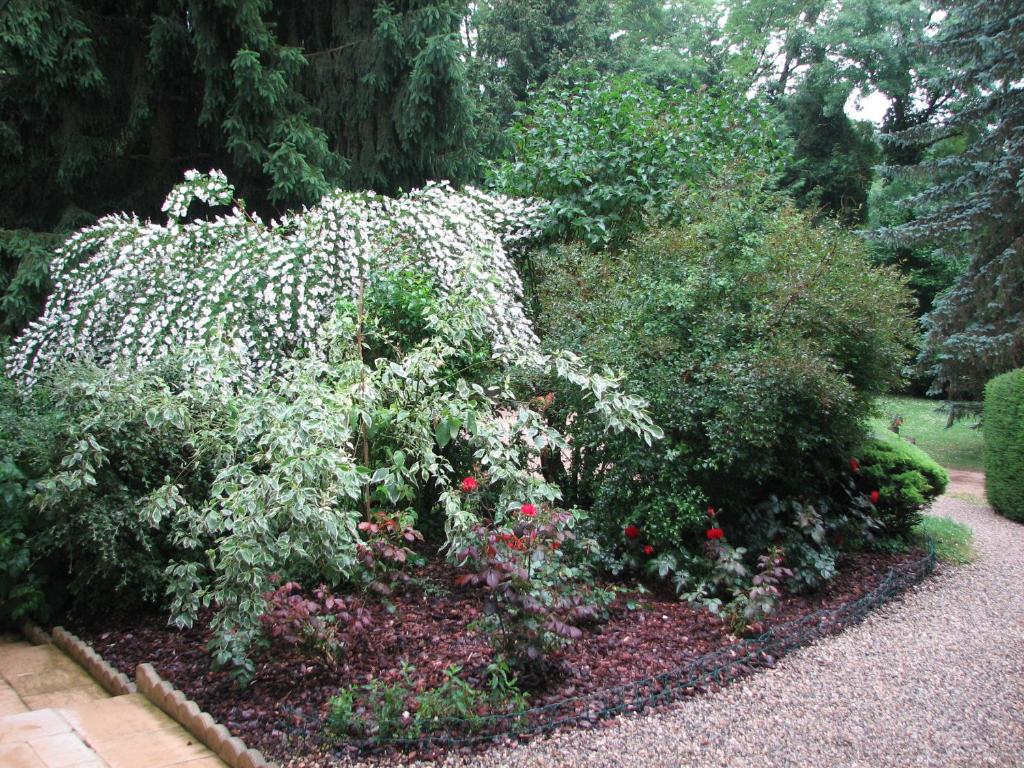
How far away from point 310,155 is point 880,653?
668 centimetres

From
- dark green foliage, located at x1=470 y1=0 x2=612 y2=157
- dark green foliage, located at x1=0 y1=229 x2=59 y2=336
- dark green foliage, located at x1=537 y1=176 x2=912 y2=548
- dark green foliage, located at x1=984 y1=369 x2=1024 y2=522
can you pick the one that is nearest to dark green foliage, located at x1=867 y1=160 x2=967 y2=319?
dark green foliage, located at x1=470 y1=0 x2=612 y2=157

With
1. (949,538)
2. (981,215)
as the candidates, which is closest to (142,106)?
(949,538)

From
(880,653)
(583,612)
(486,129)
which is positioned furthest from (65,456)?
(486,129)

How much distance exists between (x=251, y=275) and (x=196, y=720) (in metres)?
3.36

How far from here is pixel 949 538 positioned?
18.9 feet

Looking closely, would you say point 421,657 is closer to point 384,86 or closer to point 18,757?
point 18,757

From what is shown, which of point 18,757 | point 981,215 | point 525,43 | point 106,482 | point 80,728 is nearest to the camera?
point 18,757

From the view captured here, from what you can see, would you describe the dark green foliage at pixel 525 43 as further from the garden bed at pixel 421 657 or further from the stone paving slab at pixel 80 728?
the stone paving slab at pixel 80 728

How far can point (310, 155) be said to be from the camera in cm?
789

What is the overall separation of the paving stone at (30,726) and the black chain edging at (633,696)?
2.69 ft

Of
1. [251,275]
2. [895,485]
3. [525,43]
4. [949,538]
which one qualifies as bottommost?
[949,538]

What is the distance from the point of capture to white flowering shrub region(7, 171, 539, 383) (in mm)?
5305

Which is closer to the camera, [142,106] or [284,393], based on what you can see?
[284,393]

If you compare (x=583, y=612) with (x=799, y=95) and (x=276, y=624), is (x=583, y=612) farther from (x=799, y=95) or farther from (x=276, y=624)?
(x=799, y=95)
